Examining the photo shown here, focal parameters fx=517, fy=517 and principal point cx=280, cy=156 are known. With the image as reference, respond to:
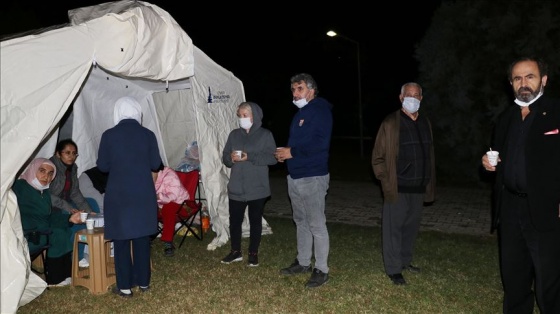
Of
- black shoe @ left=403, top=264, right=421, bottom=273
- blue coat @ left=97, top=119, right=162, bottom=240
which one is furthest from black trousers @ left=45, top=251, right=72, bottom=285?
black shoe @ left=403, top=264, right=421, bottom=273

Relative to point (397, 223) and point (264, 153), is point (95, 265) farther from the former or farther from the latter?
point (397, 223)

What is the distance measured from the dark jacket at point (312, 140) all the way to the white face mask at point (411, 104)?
0.79 m

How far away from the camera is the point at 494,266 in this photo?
617 cm

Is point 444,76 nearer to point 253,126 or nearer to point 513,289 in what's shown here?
point 253,126

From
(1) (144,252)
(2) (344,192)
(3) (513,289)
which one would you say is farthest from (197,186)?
(2) (344,192)

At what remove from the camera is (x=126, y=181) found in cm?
490

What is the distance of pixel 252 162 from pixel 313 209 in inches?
42.9

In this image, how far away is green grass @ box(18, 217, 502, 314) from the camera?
4.83m

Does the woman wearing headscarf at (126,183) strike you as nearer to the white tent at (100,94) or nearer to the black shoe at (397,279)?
the white tent at (100,94)

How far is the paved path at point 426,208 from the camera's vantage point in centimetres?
882

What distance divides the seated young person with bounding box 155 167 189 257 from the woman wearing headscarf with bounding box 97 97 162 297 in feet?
5.31

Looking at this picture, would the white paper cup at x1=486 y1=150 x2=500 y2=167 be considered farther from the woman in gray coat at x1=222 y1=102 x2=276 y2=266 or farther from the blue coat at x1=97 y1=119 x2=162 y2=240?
the blue coat at x1=97 y1=119 x2=162 y2=240

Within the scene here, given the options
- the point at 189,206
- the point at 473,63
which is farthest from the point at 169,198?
the point at 473,63

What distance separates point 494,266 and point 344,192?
21.8 feet
